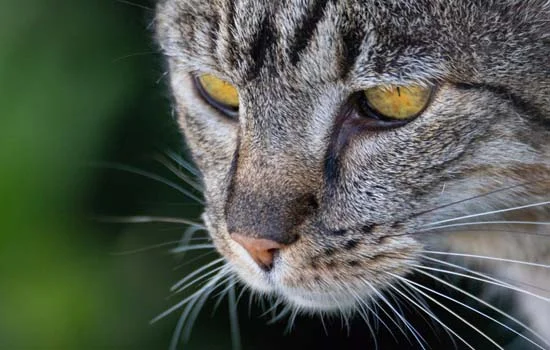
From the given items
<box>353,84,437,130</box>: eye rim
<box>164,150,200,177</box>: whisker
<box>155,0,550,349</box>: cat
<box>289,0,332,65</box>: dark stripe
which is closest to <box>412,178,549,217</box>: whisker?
<box>155,0,550,349</box>: cat

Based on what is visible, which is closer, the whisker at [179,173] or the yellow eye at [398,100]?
the yellow eye at [398,100]

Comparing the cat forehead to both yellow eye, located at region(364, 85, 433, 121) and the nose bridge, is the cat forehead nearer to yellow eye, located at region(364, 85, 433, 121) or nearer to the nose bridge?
yellow eye, located at region(364, 85, 433, 121)

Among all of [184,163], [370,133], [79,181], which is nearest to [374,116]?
[370,133]

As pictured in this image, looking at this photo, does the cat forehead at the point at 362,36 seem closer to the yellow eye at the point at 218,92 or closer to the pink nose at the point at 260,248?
the yellow eye at the point at 218,92

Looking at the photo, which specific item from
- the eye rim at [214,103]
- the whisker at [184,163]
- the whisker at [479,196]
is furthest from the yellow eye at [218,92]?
the whisker at [479,196]

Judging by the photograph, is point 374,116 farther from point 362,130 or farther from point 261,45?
point 261,45

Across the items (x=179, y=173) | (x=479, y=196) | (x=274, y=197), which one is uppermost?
(x=179, y=173)

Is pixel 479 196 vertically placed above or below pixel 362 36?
below

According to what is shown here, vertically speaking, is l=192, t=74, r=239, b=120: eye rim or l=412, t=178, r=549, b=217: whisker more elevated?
l=192, t=74, r=239, b=120: eye rim

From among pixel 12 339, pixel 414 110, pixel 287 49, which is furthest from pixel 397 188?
pixel 12 339
